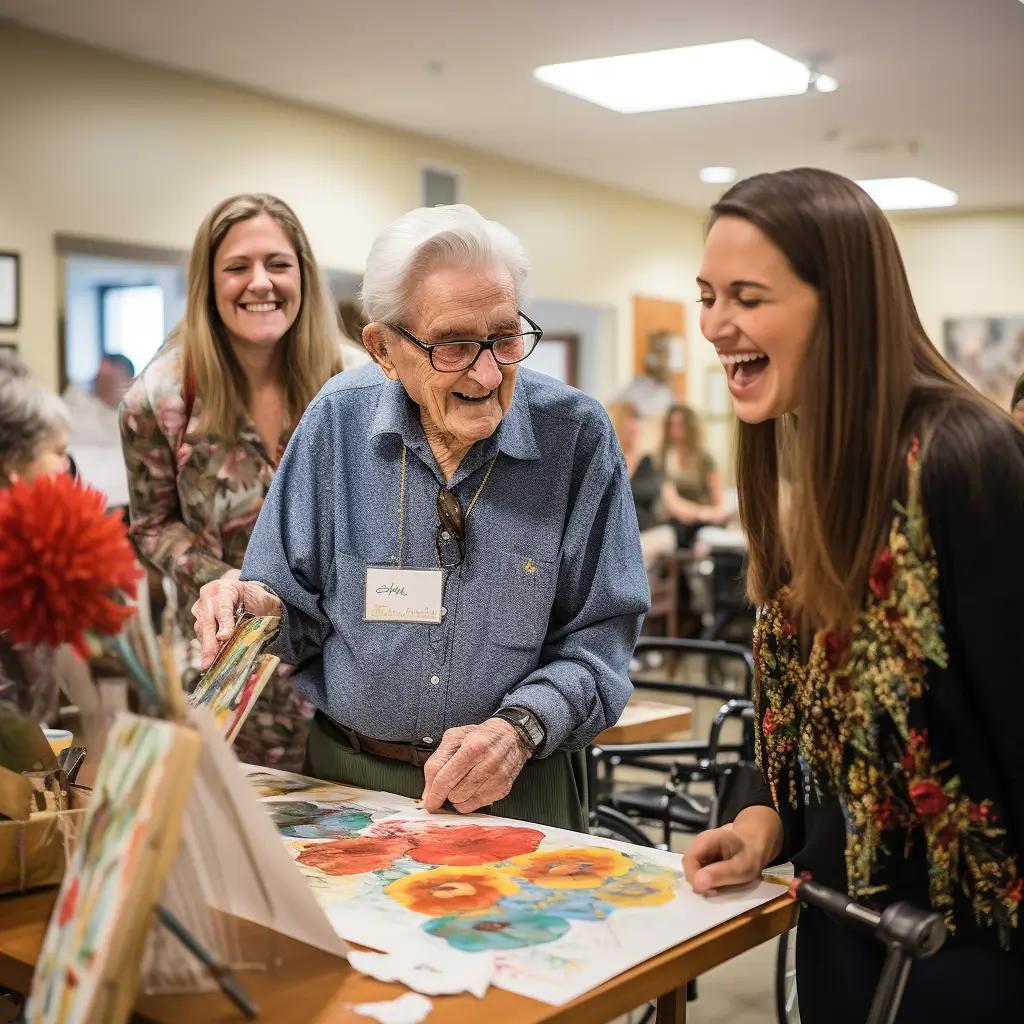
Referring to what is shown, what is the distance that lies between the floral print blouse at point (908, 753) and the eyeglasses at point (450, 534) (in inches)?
28.5

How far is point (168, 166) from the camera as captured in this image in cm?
613

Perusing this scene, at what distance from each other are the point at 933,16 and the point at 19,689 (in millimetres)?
5279

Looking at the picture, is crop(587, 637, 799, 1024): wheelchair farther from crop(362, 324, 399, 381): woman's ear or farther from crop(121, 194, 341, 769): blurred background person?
crop(362, 324, 399, 381): woman's ear

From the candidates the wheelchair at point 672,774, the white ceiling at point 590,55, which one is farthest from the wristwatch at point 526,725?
the white ceiling at point 590,55

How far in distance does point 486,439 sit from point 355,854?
2.15 feet

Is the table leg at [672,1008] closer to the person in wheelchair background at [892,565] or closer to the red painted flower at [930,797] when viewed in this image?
the person in wheelchair background at [892,565]

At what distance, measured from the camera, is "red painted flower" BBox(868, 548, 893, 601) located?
1.14 m

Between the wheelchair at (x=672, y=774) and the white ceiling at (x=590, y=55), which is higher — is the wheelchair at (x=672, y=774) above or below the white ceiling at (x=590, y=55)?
below

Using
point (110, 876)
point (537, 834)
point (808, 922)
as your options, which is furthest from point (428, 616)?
point (110, 876)

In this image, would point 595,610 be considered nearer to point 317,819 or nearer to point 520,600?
point 520,600

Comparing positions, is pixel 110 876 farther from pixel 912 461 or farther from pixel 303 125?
pixel 303 125

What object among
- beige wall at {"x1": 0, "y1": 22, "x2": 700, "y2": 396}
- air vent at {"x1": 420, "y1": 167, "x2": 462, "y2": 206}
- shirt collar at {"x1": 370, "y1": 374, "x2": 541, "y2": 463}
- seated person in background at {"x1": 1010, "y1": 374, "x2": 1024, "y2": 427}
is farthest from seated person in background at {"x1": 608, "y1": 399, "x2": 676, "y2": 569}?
shirt collar at {"x1": 370, "y1": 374, "x2": 541, "y2": 463}

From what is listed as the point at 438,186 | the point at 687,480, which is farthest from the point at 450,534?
the point at 687,480

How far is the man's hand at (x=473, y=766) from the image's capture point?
167cm
